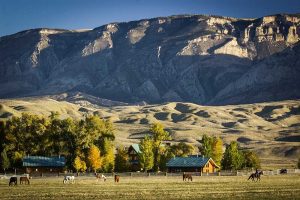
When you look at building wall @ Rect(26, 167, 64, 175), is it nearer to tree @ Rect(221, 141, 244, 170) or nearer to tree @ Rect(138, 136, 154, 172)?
tree @ Rect(138, 136, 154, 172)

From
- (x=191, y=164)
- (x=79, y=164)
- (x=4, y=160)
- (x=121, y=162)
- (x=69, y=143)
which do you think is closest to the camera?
(x=79, y=164)

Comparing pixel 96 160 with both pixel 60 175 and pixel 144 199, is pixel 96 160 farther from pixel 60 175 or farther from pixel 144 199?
pixel 144 199

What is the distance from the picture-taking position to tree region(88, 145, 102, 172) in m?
116

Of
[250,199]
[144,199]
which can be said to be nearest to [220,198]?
[250,199]

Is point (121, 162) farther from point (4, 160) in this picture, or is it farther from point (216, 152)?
point (4, 160)

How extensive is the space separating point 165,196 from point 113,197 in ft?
14.7

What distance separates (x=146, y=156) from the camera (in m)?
124

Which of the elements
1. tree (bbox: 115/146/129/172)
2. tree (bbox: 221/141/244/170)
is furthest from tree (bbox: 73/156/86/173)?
tree (bbox: 221/141/244/170)

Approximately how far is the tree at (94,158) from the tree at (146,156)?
1025 cm

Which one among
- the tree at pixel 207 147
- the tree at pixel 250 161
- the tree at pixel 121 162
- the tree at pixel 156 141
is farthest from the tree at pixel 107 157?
the tree at pixel 250 161

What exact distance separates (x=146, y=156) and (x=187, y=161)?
9460 millimetres

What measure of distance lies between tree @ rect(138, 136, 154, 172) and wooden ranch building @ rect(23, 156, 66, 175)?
1602 centimetres

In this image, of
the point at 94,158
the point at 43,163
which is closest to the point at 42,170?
the point at 43,163

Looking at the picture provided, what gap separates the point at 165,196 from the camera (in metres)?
51.4
